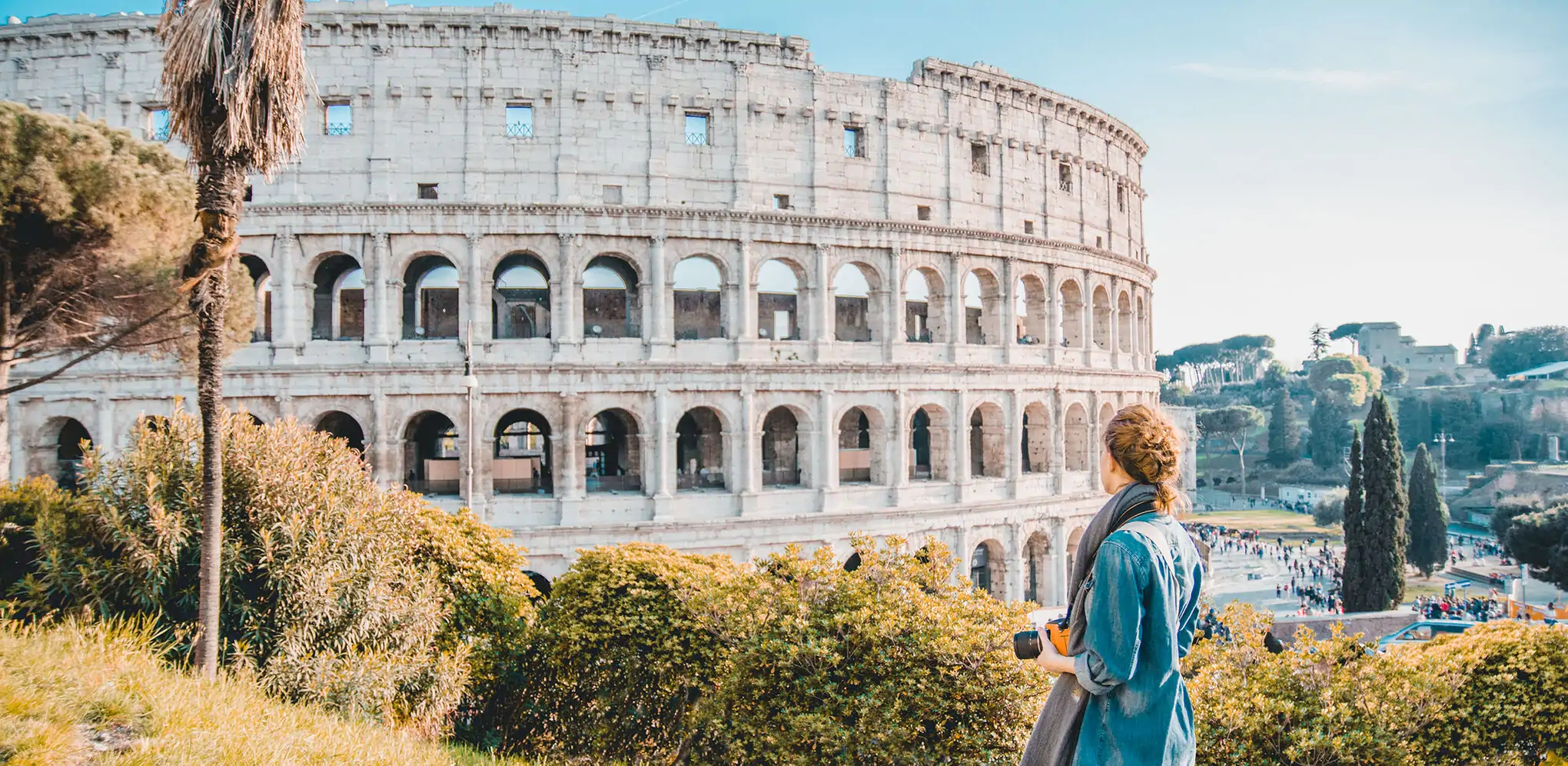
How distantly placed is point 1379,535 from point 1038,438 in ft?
53.5

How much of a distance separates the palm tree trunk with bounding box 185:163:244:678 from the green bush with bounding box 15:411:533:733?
556mm

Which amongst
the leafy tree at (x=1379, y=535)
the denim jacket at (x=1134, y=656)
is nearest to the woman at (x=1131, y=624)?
the denim jacket at (x=1134, y=656)

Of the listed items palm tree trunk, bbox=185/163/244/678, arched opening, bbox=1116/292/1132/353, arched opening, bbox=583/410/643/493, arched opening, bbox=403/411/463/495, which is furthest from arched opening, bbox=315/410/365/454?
arched opening, bbox=1116/292/1132/353

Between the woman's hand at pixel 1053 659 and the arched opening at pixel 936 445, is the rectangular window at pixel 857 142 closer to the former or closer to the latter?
the arched opening at pixel 936 445

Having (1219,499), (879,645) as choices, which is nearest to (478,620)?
(879,645)

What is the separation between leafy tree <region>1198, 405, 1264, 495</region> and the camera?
84.3 m

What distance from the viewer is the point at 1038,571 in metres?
25.5

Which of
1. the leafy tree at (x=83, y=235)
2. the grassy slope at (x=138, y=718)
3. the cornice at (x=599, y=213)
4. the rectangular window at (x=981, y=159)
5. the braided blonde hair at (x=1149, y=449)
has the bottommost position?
the grassy slope at (x=138, y=718)

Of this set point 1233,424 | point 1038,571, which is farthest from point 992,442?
point 1233,424

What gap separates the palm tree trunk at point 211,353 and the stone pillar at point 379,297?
10.7 meters

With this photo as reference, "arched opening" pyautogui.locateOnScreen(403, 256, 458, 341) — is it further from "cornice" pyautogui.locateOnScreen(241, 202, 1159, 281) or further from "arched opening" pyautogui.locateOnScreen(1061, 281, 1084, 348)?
"arched opening" pyautogui.locateOnScreen(1061, 281, 1084, 348)

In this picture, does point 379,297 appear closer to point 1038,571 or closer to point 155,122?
point 155,122

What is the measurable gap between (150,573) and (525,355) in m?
11.1

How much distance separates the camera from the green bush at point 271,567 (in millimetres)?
9750
